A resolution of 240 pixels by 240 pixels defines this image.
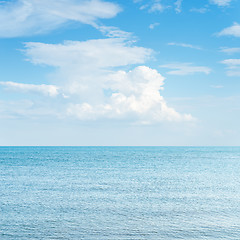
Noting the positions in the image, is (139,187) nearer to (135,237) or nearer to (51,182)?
(51,182)

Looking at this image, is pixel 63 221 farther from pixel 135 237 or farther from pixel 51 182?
pixel 51 182

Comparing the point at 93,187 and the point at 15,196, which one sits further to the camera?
→ the point at 93,187

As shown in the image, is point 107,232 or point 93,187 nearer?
point 107,232

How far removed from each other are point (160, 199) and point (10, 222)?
623 inches

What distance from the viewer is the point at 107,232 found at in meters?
23.7

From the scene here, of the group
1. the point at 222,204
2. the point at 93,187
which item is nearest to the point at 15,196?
the point at 93,187

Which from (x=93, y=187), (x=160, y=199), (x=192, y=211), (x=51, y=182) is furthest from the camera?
(x=51, y=182)

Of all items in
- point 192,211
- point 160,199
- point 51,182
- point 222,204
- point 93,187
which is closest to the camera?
point 192,211

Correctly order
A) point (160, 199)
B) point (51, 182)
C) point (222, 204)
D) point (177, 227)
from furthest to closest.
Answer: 1. point (51, 182)
2. point (160, 199)
3. point (222, 204)
4. point (177, 227)

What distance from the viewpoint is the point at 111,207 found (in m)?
30.8

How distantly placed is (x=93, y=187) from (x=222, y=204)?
56.5 feet

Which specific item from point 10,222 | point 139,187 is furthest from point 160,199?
point 10,222

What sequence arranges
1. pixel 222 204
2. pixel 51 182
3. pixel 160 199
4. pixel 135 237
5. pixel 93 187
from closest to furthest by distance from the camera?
pixel 135 237 → pixel 222 204 → pixel 160 199 → pixel 93 187 → pixel 51 182

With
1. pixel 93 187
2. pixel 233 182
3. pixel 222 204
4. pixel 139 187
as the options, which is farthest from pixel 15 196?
pixel 233 182
